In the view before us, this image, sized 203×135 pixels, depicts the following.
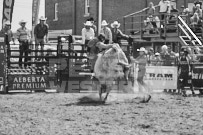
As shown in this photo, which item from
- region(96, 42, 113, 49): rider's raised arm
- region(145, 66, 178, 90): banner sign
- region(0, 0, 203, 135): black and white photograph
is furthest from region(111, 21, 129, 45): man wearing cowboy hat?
region(96, 42, 113, 49): rider's raised arm

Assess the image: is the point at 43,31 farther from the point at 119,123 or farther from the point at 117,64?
the point at 119,123

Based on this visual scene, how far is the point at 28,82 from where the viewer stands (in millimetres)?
17453

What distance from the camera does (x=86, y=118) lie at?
10.2 metres

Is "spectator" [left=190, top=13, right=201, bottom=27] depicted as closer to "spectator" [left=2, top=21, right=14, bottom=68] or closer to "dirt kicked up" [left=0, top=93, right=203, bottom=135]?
"dirt kicked up" [left=0, top=93, right=203, bottom=135]

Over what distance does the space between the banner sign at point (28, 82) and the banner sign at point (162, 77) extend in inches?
150

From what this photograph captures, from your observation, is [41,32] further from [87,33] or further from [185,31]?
[185,31]

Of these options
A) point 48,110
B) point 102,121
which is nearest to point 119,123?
point 102,121

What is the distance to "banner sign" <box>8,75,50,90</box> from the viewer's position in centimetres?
1717

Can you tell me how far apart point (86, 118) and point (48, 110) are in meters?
1.75

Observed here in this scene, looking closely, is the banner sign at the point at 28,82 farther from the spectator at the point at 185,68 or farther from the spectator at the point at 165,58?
the spectator at the point at 185,68

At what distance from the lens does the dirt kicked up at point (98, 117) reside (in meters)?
8.51

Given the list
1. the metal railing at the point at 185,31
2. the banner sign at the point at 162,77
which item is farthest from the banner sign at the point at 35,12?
the metal railing at the point at 185,31

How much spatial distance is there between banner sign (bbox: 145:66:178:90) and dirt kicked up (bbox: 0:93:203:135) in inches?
137

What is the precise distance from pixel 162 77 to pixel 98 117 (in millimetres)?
8516
